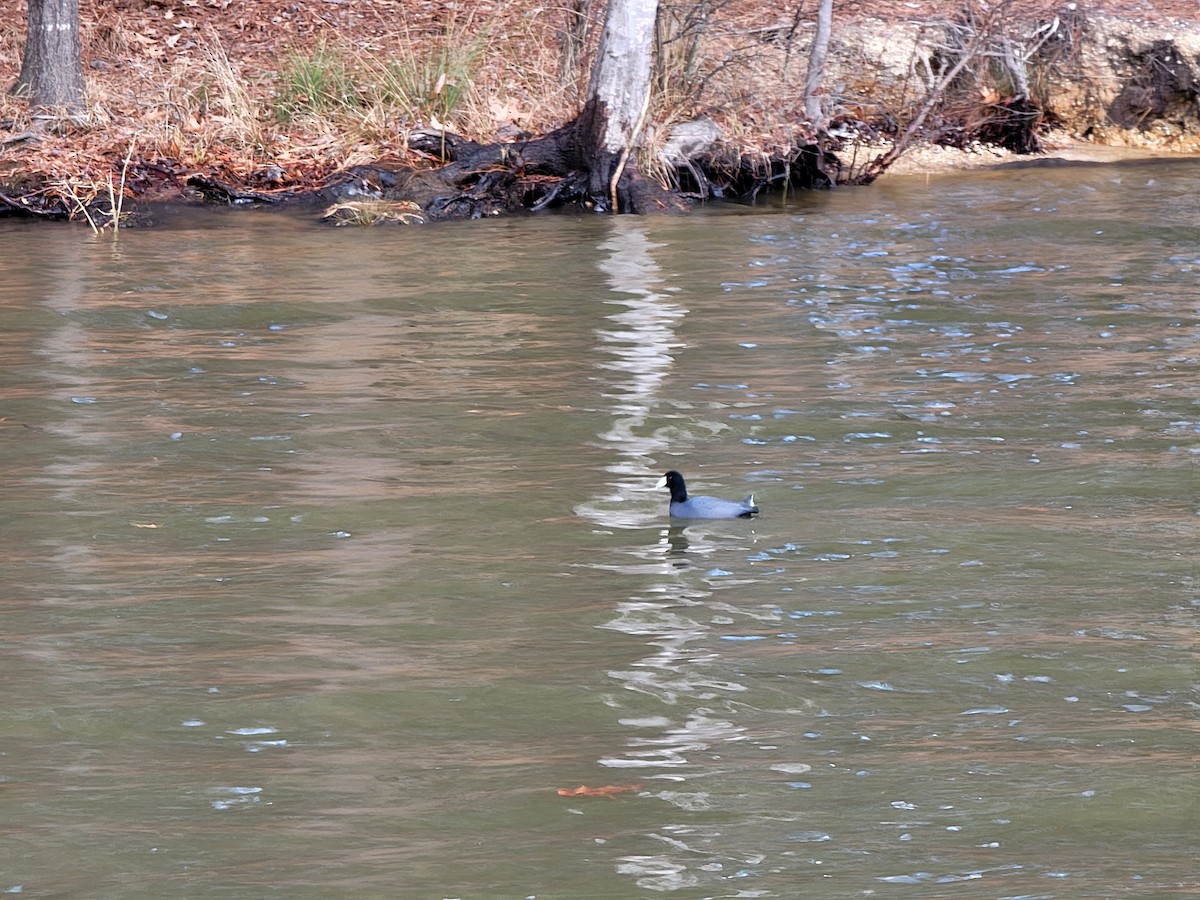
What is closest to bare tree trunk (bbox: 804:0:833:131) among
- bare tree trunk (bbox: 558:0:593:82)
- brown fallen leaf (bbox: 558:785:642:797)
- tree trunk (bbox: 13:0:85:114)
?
bare tree trunk (bbox: 558:0:593:82)

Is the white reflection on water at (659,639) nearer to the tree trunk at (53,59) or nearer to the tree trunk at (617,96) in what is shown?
the tree trunk at (617,96)

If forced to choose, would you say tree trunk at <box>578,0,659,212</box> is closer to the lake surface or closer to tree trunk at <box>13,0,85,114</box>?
the lake surface

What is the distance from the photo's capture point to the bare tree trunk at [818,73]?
19.4 m

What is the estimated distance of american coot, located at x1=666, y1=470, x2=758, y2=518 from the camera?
23.2 ft

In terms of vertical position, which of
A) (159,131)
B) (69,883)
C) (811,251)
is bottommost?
(69,883)

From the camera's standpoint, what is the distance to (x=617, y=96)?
17391mm

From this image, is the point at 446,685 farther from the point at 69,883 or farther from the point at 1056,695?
the point at 1056,695

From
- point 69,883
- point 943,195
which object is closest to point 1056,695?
point 69,883

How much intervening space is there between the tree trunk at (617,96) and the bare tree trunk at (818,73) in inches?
99.9

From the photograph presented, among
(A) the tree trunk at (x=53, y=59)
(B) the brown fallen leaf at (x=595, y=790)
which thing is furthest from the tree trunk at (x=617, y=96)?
(B) the brown fallen leaf at (x=595, y=790)

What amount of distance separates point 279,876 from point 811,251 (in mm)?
11093

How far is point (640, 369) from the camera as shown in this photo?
33.9 feet

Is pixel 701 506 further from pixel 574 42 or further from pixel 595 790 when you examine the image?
pixel 574 42

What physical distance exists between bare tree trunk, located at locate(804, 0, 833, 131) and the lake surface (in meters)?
7.14
